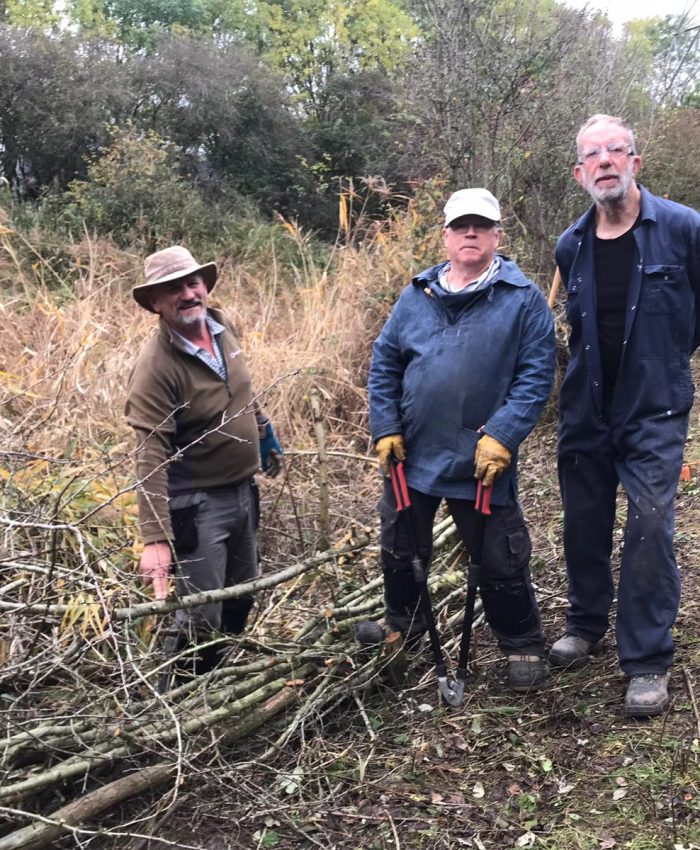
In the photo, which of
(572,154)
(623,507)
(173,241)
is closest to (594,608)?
(623,507)

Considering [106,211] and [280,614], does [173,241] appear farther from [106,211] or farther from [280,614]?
[280,614]

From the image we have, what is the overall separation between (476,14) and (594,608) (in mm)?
6078

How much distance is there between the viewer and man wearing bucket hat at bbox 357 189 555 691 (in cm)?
287

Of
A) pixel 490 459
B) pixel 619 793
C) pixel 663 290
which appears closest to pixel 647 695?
pixel 619 793

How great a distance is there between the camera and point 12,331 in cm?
600

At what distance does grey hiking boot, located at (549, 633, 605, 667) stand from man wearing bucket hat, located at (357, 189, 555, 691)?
0.31 ft

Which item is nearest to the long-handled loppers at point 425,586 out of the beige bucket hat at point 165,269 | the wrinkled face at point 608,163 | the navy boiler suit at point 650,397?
the navy boiler suit at point 650,397

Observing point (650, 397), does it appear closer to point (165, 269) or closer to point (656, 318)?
point (656, 318)

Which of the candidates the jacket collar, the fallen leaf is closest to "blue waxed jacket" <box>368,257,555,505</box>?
the jacket collar

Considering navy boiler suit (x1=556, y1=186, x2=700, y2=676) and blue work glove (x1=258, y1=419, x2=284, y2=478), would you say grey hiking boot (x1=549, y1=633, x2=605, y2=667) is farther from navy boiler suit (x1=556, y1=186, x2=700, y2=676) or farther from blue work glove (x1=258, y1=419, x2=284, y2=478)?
blue work glove (x1=258, y1=419, x2=284, y2=478)

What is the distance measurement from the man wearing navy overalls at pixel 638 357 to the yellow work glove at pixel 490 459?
1.59 ft

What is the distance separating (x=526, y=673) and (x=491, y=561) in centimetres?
46

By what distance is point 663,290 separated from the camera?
285cm

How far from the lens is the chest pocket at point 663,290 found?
284cm
